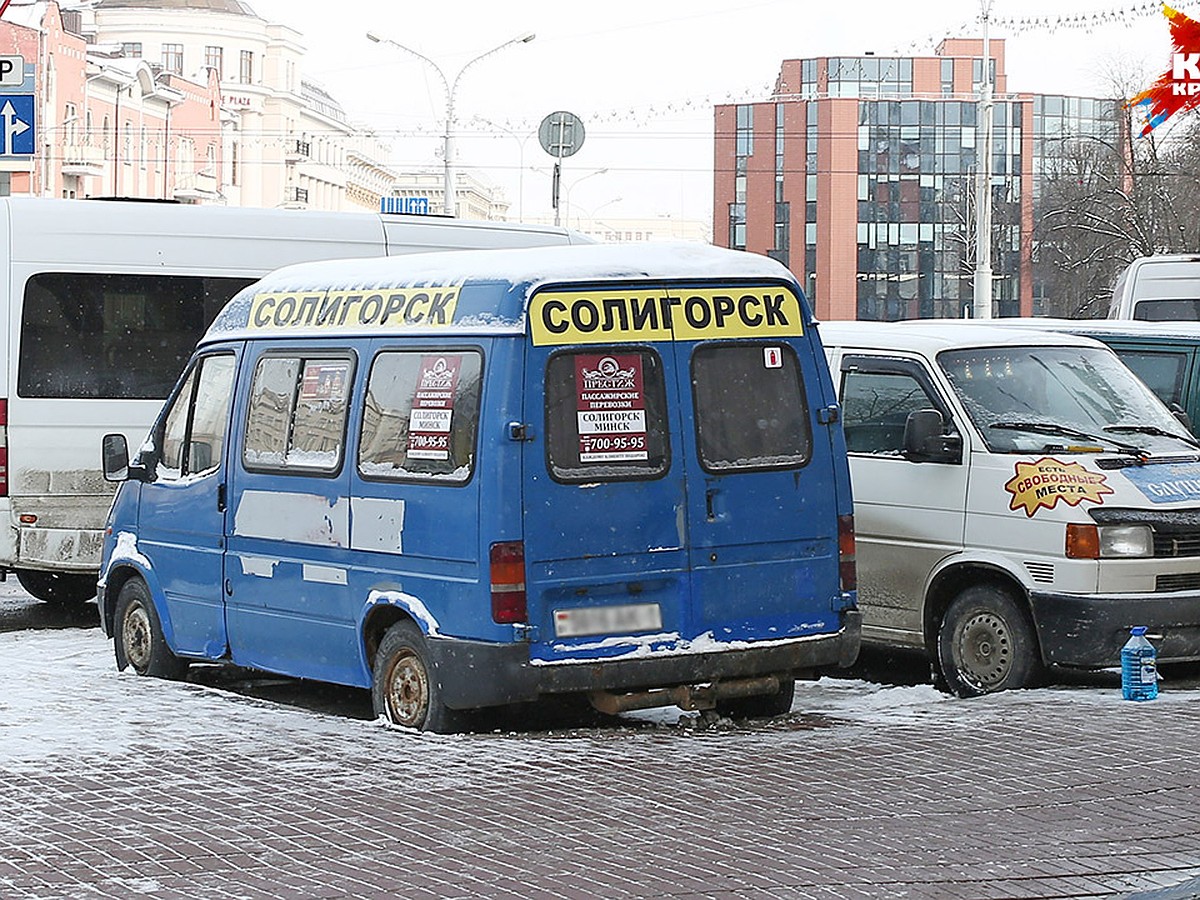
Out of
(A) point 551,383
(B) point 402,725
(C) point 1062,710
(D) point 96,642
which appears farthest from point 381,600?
(D) point 96,642

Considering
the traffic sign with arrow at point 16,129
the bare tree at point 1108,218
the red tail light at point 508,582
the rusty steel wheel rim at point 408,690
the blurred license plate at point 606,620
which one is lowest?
the rusty steel wheel rim at point 408,690

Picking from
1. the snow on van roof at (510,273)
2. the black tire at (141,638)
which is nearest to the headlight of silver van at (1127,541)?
the snow on van roof at (510,273)

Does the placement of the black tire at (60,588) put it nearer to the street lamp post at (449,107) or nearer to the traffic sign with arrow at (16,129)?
the traffic sign with arrow at (16,129)

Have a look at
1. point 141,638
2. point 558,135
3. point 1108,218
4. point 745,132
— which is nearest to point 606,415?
point 141,638

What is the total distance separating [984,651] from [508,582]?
3108 millimetres

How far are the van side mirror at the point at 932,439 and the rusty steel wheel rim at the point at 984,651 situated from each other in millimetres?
849

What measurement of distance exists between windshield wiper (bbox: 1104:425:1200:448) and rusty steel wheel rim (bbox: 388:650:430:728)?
13.1 ft

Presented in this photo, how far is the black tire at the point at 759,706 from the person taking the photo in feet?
31.4

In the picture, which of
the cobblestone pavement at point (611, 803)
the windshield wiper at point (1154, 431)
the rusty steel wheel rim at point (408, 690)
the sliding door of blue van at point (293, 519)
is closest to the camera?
the cobblestone pavement at point (611, 803)

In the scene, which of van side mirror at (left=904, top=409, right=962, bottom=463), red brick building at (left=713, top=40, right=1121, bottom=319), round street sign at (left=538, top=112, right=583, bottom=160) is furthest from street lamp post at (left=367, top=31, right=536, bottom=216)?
red brick building at (left=713, top=40, right=1121, bottom=319)

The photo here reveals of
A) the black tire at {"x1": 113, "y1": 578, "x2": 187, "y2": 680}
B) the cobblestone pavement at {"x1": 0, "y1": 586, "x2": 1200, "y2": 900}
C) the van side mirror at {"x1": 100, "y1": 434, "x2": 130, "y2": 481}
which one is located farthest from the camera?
the black tire at {"x1": 113, "y1": 578, "x2": 187, "y2": 680}

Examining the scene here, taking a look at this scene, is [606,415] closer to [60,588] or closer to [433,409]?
[433,409]

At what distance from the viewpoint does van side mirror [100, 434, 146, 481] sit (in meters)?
10.9

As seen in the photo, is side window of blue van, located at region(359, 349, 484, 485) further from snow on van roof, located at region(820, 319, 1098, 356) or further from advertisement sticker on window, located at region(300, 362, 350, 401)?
snow on van roof, located at region(820, 319, 1098, 356)
